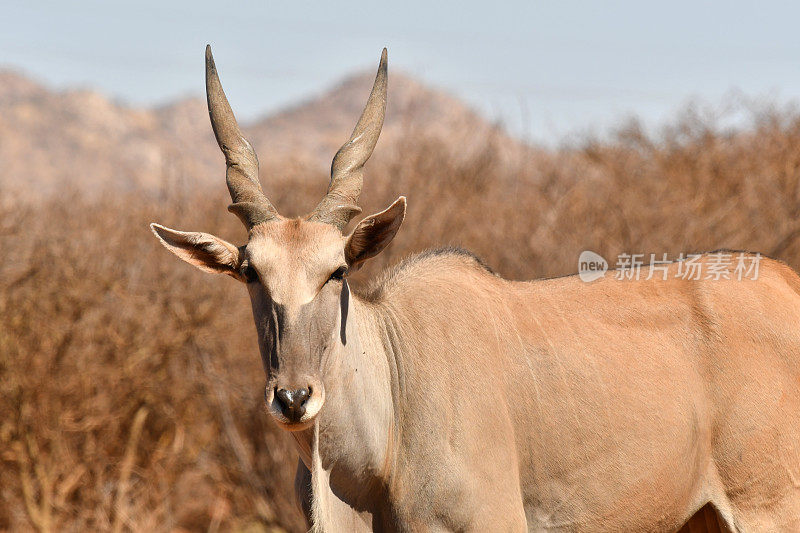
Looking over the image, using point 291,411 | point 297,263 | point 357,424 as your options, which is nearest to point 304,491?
point 357,424

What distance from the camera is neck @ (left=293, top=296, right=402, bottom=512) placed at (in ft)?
14.9

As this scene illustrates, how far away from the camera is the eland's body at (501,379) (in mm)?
4516

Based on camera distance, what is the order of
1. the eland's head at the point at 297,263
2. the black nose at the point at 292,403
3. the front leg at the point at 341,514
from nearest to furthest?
the black nose at the point at 292,403 → the eland's head at the point at 297,263 → the front leg at the point at 341,514

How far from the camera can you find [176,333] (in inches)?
437

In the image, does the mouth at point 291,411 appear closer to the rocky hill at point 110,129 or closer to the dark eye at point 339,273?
the dark eye at point 339,273

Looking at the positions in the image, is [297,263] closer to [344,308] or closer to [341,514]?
[344,308]

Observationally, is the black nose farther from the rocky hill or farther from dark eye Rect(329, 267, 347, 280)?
the rocky hill

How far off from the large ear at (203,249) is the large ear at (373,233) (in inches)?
20.9

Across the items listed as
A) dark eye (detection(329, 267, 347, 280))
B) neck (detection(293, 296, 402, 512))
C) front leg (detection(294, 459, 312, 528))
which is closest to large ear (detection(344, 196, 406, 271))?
dark eye (detection(329, 267, 347, 280))

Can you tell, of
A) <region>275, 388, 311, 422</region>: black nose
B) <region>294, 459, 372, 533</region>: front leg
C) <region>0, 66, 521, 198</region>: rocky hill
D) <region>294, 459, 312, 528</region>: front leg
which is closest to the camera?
<region>275, 388, 311, 422</region>: black nose

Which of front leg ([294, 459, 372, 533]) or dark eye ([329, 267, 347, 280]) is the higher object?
dark eye ([329, 267, 347, 280])

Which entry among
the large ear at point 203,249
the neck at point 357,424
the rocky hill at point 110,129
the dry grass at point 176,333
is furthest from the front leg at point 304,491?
the rocky hill at point 110,129

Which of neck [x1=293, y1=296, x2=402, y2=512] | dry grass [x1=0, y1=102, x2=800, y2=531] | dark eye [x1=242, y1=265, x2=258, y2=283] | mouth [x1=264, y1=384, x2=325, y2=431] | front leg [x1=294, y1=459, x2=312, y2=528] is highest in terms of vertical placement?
dark eye [x1=242, y1=265, x2=258, y2=283]

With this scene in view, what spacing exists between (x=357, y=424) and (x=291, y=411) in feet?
1.87
